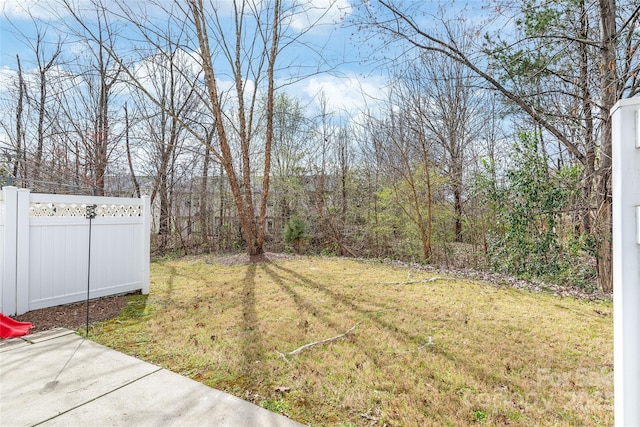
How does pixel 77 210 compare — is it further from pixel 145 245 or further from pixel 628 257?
pixel 628 257

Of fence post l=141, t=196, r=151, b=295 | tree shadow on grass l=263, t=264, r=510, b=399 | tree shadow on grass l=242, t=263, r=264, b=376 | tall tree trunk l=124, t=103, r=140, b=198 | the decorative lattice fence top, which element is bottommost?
tree shadow on grass l=242, t=263, r=264, b=376

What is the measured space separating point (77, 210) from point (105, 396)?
2570 mm

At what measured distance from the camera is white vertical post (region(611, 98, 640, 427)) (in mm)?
1029

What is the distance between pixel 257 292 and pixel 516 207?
444cm

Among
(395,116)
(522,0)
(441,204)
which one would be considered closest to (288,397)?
(522,0)

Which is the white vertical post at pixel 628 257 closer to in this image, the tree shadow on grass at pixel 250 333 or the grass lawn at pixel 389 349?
the grass lawn at pixel 389 349

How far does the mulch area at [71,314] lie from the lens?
2910 millimetres

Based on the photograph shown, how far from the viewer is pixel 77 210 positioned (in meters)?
3.48

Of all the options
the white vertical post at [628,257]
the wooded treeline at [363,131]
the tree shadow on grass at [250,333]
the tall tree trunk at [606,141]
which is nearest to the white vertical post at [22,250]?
the wooded treeline at [363,131]

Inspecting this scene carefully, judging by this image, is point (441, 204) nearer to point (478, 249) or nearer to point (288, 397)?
point (478, 249)

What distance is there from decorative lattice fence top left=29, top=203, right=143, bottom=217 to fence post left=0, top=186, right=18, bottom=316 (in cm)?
17

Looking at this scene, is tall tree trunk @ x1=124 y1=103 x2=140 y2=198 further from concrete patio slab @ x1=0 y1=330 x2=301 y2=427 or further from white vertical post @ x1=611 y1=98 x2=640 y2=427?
white vertical post @ x1=611 y1=98 x2=640 y2=427

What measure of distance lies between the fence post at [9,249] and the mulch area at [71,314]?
0.57ft

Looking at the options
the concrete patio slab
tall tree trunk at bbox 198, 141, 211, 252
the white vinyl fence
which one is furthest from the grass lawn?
tall tree trunk at bbox 198, 141, 211, 252
